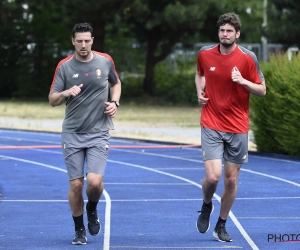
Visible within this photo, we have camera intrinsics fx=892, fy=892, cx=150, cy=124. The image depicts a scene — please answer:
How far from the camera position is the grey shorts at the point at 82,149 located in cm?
804

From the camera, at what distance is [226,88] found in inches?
314

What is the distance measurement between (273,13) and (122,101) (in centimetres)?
842

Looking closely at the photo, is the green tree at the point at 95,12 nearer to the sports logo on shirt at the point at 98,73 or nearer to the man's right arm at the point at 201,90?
the man's right arm at the point at 201,90

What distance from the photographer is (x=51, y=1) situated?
38.8 meters

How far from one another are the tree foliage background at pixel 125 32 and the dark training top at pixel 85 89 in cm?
2924

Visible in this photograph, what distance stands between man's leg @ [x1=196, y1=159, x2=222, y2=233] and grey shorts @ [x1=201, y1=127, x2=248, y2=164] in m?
0.06

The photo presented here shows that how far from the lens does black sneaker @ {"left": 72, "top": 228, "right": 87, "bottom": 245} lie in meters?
8.05

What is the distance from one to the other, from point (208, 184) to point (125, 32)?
123ft

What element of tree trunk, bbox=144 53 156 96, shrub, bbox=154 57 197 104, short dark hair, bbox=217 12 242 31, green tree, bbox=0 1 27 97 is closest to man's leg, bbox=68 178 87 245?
short dark hair, bbox=217 12 242 31

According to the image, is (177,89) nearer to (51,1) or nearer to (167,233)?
(51,1)

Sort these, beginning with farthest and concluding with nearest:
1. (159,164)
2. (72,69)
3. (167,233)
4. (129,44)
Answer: (129,44), (159,164), (167,233), (72,69)

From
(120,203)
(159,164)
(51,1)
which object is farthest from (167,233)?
(51,1)

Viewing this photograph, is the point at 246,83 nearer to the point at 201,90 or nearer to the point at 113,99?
the point at 201,90

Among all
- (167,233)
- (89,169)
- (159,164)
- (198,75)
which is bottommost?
(159,164)
